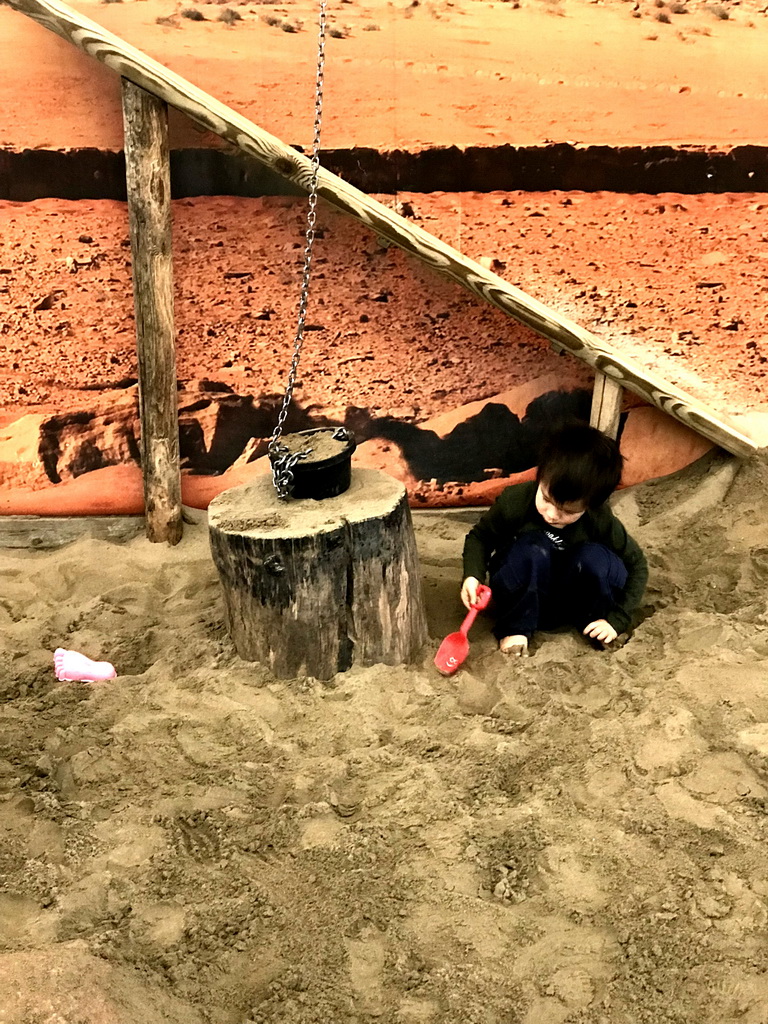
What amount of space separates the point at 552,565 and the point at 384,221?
3.85 ft

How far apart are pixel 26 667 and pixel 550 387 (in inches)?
78.1

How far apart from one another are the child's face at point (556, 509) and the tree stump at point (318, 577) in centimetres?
37

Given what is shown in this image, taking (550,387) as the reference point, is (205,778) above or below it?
below

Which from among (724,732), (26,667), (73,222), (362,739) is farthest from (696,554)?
(73,222)

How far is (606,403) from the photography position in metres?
3.17

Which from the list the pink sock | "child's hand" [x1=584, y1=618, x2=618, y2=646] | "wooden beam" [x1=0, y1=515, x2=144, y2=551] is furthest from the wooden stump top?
"wooden beam" [x1=0, y1=515, x2=144, y2=551]

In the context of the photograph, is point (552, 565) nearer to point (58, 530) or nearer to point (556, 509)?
point (556, 509)

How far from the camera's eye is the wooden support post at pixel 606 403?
10.3ft

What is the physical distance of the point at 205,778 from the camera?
2.03 meters

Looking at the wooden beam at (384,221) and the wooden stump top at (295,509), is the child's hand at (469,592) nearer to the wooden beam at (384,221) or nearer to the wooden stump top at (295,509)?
the wooden stump top at (295,509)

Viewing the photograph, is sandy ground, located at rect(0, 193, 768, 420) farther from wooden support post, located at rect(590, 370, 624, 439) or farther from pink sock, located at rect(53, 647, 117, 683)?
pink sock, located at rect(53, 647, 117, 683)

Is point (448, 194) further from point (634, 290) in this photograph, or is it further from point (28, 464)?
point (28, 464)

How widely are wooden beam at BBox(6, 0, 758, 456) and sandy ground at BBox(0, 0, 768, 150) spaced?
0.16 meters

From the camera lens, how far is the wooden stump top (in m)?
2.24
